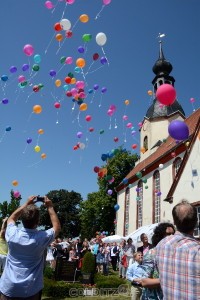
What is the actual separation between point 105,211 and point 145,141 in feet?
40.5

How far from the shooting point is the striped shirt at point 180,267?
8.37 ft

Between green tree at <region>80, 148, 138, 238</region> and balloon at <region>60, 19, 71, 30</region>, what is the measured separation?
1276 inches

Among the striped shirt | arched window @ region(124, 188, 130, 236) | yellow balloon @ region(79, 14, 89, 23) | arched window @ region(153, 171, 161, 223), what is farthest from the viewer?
arched window @ region(124, 188, 130, 236)

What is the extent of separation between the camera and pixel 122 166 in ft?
144

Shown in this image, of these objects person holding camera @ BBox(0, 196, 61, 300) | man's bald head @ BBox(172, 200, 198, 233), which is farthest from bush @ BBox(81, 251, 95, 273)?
man's bald head @ BBox(172, 200, 198, 233)

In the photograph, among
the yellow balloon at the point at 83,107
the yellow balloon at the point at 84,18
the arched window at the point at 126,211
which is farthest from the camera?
the arched window at the point at 126,211

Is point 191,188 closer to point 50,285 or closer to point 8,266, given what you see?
point 50,285

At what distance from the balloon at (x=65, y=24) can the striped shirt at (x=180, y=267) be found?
29.6 feet

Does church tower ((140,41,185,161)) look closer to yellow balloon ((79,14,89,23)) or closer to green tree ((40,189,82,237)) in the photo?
yellow balloon ((79,14,89,23))

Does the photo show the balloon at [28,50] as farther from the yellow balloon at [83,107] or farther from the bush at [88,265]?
the bush at [88,265]

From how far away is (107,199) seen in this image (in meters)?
43.1

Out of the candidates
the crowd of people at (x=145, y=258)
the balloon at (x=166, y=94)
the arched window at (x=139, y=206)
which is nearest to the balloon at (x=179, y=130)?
the balloon at (x=166, y=94)

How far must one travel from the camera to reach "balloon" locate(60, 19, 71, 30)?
33.5 ft

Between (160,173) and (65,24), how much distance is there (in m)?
18.0
